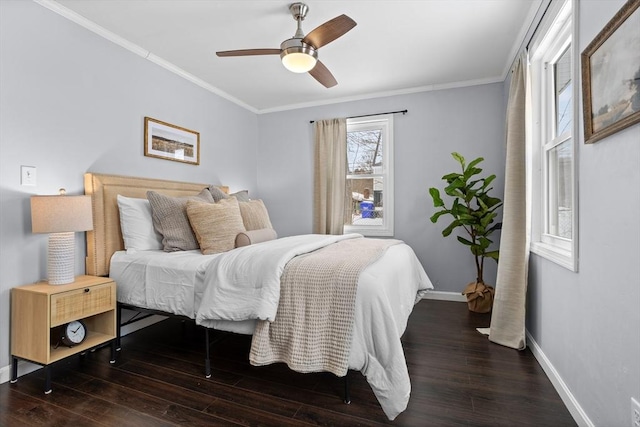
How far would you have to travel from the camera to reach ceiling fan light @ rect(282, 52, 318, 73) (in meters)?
2.38

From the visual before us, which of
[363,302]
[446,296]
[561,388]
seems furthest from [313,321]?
[446,296]

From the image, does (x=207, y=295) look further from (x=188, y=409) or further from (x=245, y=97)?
(x=245, y=97)

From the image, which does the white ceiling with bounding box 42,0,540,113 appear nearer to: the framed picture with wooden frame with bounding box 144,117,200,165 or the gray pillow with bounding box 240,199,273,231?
the framed picture with wooden frame with bounding box 144,117,200,165

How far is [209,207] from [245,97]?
226 centimetres

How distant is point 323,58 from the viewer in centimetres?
330

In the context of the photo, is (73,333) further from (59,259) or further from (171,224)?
(171,224)

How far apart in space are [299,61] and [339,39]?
735 millimetres

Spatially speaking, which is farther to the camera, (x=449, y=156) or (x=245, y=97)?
(x=245, y=97)

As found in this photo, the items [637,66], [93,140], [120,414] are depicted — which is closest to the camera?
[637,66]

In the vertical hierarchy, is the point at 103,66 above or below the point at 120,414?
above

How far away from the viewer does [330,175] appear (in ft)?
14.7

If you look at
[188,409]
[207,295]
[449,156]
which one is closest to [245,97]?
[449,156]

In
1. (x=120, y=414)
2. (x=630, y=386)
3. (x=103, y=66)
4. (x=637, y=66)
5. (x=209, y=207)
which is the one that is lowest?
(x=120, y=414)

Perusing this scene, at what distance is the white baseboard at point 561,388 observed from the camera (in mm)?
1612
